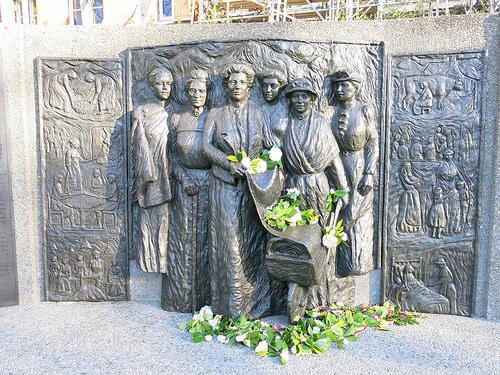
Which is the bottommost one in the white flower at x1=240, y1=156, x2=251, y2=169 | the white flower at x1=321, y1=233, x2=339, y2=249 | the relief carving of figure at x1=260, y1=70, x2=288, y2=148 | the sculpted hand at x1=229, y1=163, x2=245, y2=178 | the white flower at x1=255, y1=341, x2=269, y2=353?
the white flower at x1=255, y1=341, x2=269, y2=353

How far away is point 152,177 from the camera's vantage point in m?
3.67

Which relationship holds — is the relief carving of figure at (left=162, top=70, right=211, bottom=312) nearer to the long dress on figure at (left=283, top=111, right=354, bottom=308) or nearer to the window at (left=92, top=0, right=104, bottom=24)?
the long dress on figure at (left=283, top=111, right=354, bottom=308)

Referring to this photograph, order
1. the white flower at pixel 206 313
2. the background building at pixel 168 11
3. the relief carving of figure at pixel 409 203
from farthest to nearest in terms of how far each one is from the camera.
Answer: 1. the background building at pixel 168 11
2. the relief carving of figure at pixel 409 203
3. the white flower at pixel 206 313

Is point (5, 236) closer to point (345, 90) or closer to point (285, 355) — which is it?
point (285, 355)

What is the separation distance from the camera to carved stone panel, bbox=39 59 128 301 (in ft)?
12.6

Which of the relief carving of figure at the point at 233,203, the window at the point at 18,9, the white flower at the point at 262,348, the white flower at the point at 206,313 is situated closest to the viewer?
the white flower at the point at 262,348

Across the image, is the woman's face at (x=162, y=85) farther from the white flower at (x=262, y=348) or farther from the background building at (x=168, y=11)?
the background building at (x=168, y=11)

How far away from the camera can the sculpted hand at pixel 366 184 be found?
3619mm

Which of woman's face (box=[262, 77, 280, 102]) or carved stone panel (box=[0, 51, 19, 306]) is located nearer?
woman's face (box=[262, 77, 280, 102])

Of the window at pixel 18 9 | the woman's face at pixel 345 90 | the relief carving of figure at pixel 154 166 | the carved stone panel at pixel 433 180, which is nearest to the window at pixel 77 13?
the window at pixel 18 9

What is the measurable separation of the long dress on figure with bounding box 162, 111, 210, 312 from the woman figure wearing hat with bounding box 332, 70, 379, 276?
3.88 feet

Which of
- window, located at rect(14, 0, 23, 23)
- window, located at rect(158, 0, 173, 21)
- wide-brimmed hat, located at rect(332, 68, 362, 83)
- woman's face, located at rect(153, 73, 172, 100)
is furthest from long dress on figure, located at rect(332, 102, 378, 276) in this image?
window, located at rect(14, 0, 23, 23)

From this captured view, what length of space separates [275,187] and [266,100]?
769 millimetres

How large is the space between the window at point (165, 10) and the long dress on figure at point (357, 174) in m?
7.20
